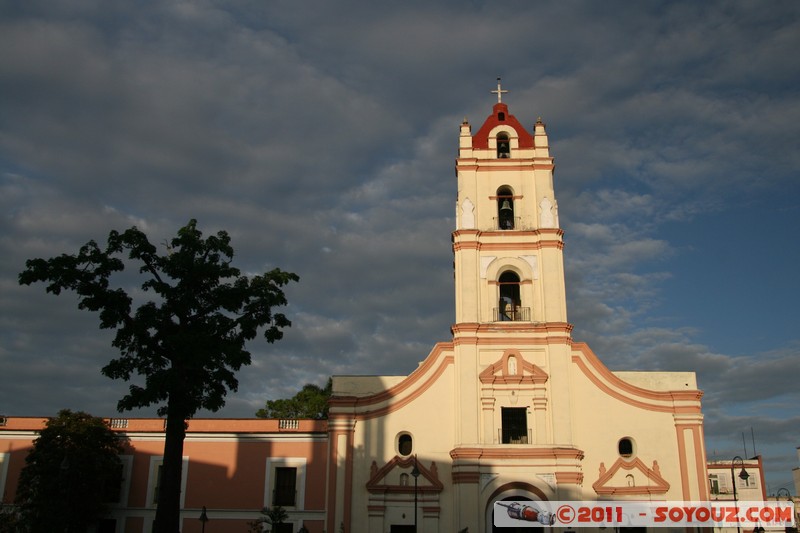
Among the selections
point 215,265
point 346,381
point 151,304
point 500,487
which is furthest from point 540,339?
point 151,304

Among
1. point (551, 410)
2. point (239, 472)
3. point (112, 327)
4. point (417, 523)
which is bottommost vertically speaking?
point (417, 523)

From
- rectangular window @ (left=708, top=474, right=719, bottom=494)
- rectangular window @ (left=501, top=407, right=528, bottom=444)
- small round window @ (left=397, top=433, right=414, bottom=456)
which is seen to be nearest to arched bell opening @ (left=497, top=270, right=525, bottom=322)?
rectangular window @ (left=501, top=407, right=528, bottom=444)

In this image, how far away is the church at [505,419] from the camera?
96.6 feet

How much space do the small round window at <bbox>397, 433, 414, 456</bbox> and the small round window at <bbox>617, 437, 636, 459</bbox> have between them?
8.54 m

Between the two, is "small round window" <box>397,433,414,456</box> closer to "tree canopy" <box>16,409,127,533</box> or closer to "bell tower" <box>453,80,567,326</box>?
"bell tower" <box>453,80,567,326</box>

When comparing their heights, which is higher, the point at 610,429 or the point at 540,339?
the point at 540,339

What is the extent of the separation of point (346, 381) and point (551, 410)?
8.88 meters

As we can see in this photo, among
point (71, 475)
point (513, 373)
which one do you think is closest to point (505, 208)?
point (513, 373)

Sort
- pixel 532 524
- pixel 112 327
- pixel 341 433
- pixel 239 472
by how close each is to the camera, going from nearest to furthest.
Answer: pixel 112 327, pixel 532 524, pixel 341 433, pixel 239 472

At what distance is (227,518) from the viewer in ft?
107

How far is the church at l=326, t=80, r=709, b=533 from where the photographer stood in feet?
96.6

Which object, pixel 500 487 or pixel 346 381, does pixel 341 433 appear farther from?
pixel 500 487

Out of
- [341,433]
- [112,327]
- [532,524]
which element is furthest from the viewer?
[341,433]

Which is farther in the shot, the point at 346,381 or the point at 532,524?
the point at 346,381
